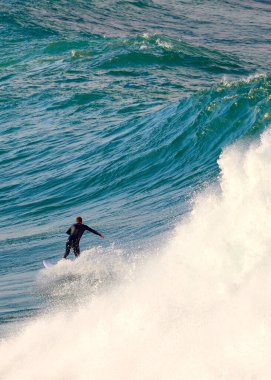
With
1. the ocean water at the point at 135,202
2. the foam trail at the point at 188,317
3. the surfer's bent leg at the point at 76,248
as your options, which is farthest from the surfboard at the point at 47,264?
the foam trail at the point at 188,317

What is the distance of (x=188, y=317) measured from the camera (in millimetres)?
11633

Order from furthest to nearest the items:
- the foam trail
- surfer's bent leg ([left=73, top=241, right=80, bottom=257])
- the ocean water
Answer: surfer's bent leg ([left=73, top=241, right=80, bottom=257]), the ocean water, the foam trail

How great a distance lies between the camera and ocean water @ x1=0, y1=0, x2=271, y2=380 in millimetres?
11430

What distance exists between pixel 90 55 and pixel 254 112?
57.7ft

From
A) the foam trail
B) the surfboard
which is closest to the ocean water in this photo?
the foam trail

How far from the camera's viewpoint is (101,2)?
174ft

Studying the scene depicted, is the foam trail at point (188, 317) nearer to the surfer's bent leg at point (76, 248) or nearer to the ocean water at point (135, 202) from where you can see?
the ocean water at point (135, 202)

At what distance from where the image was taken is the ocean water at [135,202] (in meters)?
11.4

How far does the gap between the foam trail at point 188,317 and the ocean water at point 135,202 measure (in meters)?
0.03

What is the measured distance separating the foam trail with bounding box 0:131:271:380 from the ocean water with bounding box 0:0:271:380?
0.08ft

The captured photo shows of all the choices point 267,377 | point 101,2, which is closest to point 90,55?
point 101,2

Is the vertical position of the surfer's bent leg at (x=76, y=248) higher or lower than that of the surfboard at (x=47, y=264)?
higher

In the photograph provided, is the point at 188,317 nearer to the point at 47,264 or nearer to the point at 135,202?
the point at 47,264

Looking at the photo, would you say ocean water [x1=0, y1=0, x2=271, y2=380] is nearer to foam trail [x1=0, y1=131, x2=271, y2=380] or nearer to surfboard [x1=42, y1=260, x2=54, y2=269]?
foam trail [x1=0, y1=131, x2=271, y2=380]
